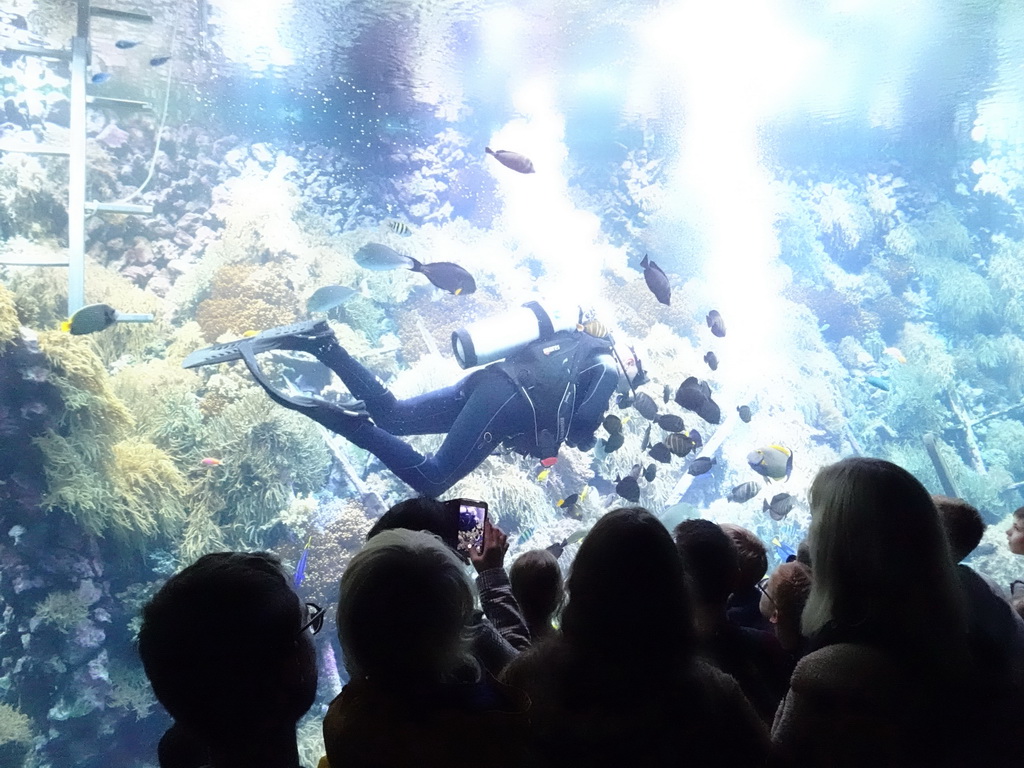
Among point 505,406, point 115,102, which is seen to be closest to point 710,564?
point 505,406

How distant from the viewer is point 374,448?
5.65 m

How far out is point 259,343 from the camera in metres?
5.47

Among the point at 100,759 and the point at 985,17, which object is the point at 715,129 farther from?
the point at 100,759

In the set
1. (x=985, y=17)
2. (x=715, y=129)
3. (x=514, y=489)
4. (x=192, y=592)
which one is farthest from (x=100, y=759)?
(x=985, y=17)

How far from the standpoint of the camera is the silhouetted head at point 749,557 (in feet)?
7.87

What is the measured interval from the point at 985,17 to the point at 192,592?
51.5ft

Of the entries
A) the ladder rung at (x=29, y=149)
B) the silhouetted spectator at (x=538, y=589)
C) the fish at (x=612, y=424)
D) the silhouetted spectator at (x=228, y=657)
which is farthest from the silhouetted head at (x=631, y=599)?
the ladder rung at (x=29, y=149)

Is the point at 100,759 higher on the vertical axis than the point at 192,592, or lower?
lower

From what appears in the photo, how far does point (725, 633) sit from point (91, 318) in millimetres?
5246

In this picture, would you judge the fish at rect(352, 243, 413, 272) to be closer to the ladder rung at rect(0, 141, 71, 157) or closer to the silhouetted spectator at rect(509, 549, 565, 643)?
the ladder rung at rect(0, 141, 71, 157)

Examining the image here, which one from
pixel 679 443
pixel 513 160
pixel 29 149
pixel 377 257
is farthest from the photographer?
pixel 29 149

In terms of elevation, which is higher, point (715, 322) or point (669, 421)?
point (715, 322)

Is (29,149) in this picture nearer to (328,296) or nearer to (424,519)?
(328,296)

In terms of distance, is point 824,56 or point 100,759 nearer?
point 100,759
